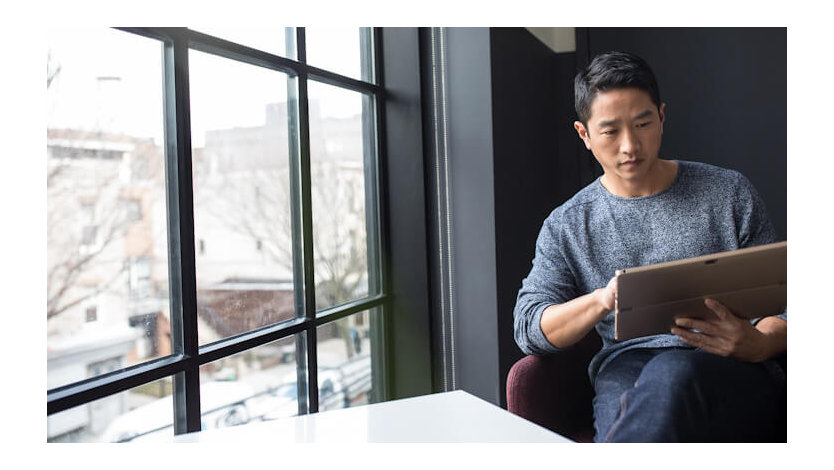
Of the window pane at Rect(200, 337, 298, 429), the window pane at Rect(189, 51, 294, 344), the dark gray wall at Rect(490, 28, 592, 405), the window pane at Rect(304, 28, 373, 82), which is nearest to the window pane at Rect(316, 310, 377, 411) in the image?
the window pane at Rect(200, 337, 298, 429)

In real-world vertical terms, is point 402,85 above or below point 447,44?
below

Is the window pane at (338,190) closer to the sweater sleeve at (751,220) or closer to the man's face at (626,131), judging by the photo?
the man's face at (626,131)

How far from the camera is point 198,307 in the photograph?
4.39 feet

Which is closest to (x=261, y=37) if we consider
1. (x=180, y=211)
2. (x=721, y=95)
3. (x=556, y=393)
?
(x=180, y=211)

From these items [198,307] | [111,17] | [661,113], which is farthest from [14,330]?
[661,113]

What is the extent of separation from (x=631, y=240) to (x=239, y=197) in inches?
33.8

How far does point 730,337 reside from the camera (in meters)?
0.92

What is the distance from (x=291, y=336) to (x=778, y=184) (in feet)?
5.41

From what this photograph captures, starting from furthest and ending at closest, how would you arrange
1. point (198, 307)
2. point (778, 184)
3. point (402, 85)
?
point (778, 184), point (402, 85), point (198, 307)

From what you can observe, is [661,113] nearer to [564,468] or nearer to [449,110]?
[564,468]

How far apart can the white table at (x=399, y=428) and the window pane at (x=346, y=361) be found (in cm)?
74

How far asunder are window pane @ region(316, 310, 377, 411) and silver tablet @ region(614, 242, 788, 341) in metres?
1.07

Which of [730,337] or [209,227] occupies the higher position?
[209,227]

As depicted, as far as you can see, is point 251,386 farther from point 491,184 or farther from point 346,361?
point 491,184
